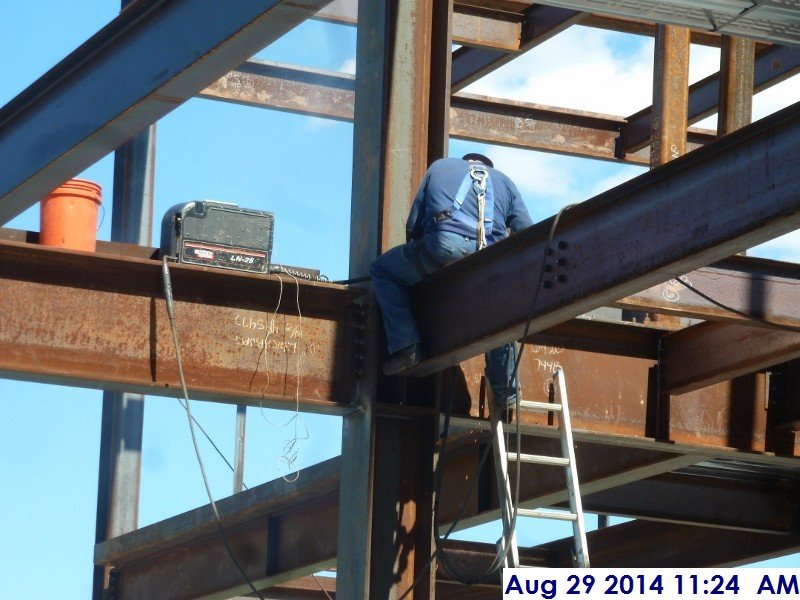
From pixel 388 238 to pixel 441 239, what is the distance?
0.56 metres

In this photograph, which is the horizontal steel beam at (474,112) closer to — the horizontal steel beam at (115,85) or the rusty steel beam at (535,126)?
the rusty steel beam at (535,126)

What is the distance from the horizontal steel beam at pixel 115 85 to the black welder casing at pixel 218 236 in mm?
1689

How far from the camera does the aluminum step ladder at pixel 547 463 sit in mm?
8094

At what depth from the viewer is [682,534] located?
537 inches

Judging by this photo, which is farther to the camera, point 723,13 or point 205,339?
point 205,339

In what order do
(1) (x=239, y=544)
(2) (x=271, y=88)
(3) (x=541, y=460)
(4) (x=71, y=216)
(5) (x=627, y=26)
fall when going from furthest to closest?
(5) (x=627, y=26)
(2) (x=271, y=88)
(1) (x=239, y=544)
(4) (x=71, y=216)
(3) (x=541, y=460)

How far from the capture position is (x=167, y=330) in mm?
8258

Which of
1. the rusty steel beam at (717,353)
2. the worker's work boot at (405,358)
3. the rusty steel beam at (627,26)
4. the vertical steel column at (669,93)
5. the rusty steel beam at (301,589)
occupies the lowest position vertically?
the rusty steel beam at (301,589)

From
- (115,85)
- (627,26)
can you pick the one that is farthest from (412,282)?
(627,26)

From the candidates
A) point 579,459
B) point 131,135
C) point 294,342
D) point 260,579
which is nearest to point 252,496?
point 260,579

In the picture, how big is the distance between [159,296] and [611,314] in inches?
143

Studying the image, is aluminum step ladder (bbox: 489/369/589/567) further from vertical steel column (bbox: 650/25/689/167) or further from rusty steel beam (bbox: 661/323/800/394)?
vertical steel column (bbox: 650/25/689/167)

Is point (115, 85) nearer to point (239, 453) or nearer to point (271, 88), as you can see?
point (271, 88)

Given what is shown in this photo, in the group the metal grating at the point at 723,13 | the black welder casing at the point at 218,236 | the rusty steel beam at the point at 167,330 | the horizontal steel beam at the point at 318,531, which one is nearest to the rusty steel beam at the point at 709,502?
the horizontal steel beam at the point at 318,531
